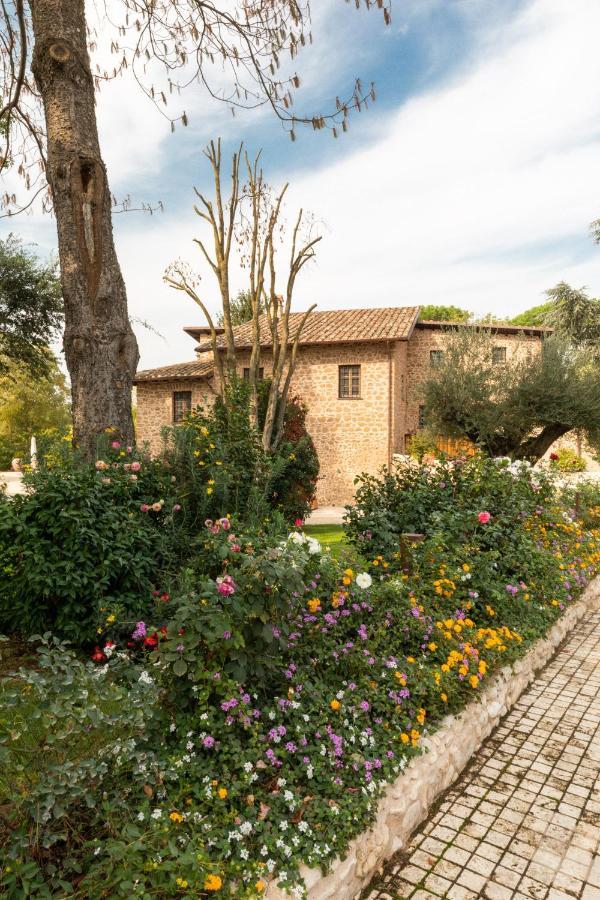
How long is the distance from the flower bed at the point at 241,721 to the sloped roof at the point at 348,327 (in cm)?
1400

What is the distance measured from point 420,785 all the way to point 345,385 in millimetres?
16186

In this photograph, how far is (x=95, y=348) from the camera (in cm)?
582

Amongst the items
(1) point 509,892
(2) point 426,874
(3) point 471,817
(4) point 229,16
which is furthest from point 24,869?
(4) point 229,16

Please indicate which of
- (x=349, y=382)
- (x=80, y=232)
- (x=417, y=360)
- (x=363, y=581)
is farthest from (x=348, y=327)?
(x=363, y=581)

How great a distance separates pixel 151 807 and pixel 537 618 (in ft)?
12.4

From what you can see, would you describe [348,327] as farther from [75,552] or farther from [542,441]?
[75,552]

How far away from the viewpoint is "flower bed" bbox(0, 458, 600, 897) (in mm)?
1921

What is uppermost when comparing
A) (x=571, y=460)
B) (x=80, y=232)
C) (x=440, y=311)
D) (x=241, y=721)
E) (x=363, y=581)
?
(x=440, y=311)

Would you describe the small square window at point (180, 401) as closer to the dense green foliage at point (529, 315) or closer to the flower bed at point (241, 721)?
the flower bed at point (241, 721)

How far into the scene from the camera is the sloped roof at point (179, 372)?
62.8 feet

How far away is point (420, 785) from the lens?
2.89 meters

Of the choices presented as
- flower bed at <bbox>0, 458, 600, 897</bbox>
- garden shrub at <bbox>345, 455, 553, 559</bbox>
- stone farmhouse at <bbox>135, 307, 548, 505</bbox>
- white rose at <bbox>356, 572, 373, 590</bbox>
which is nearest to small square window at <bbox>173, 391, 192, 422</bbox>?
stone farmhouse at <bbox>135, 307, 548, 505</bbox>

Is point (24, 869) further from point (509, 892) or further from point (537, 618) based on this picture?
point (537, 618)

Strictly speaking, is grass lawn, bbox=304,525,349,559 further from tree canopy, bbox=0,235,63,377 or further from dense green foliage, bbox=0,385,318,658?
tree canopy, bbox=0,235,63,377
